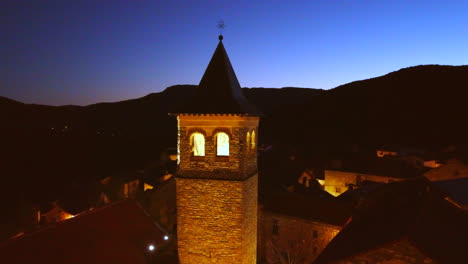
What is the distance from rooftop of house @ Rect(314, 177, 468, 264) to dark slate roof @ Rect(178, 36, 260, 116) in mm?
6088

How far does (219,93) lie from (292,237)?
581 inches

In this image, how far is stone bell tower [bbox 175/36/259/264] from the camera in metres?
13.5

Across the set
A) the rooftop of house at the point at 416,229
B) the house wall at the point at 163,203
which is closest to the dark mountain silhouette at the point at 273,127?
the house wall at the point at 163,203

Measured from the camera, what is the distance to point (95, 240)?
41.1ft

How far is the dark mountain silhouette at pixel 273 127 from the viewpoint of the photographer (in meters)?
47.9

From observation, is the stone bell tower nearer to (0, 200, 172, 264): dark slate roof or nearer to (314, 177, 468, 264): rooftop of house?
(0, 200, 172, 264): dark slate roof

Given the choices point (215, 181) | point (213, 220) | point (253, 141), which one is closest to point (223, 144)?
point (253, 141)

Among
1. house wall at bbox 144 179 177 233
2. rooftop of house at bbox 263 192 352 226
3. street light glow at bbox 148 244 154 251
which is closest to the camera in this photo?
street light glow at bbox 148 244 154 251

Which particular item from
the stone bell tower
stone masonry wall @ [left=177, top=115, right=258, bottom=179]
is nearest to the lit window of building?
the stone bell tower

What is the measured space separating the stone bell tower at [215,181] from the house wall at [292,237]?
10636mm

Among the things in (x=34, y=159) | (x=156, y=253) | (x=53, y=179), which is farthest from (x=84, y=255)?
(x=34, y=159)

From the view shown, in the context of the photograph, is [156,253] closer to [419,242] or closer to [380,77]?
[419,242]

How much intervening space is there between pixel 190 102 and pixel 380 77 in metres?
125

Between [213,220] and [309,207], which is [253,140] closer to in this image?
[213,220]
